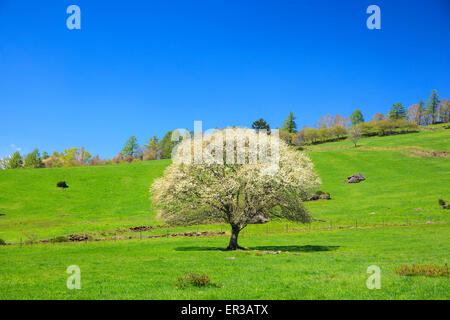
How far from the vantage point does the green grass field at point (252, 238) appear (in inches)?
680

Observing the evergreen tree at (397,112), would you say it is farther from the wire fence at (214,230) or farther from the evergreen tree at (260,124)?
the wire fence at (214,230)

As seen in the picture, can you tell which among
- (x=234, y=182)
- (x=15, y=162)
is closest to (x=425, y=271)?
(x=234, y=182)

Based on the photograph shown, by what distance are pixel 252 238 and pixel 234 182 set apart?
18686 mm

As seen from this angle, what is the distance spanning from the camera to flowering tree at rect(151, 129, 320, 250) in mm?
34312

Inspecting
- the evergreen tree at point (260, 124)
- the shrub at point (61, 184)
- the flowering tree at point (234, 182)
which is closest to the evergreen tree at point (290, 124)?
the evergreen tree at point (260, 124)

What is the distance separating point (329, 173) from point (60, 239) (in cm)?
8735

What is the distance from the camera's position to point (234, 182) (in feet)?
111

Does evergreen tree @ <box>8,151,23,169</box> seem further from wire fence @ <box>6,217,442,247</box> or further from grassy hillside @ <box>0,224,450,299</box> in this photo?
grassy hillside @ <box>0,224,450,299</box>

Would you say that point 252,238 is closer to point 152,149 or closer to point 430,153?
point 430,153

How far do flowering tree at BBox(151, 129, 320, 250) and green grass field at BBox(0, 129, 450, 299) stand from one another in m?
4.64

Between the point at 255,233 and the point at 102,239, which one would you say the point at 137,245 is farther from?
the point at 255,233

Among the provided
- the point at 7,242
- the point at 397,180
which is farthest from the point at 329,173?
the point at 7,242

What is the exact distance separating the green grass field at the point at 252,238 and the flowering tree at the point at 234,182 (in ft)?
15.2
